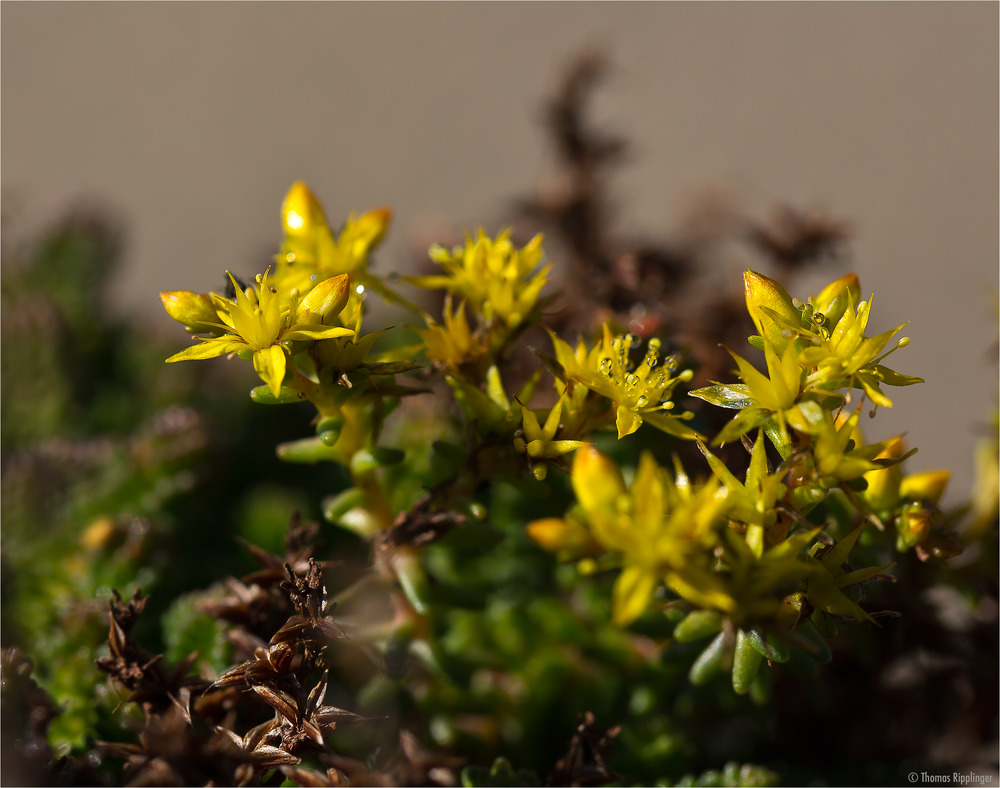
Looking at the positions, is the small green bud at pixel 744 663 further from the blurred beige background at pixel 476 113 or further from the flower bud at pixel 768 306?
the blurred beige background at pixel 476 113

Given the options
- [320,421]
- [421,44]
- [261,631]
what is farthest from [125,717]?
[421,44]

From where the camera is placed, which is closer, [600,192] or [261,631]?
[261,631]

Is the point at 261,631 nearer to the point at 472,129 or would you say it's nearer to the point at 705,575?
the point at 705,575

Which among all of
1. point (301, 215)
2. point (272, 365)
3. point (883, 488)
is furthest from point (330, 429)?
point (883, 488)

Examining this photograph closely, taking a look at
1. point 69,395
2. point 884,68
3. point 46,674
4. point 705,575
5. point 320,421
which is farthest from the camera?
point 884,68

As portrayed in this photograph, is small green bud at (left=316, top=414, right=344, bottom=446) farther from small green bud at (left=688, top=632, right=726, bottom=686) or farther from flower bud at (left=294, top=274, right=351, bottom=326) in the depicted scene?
small green bud at (left=688, top=632, right=726, bottom=686)

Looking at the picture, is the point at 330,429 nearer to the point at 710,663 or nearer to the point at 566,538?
the point at 566,538

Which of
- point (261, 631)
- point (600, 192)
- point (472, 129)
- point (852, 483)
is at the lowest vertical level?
point (261, 631)

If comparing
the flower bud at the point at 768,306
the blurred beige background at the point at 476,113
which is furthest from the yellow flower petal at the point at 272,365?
the blurred beige background at the point at 476,113

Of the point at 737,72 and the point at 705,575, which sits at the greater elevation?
the point at 737,72
